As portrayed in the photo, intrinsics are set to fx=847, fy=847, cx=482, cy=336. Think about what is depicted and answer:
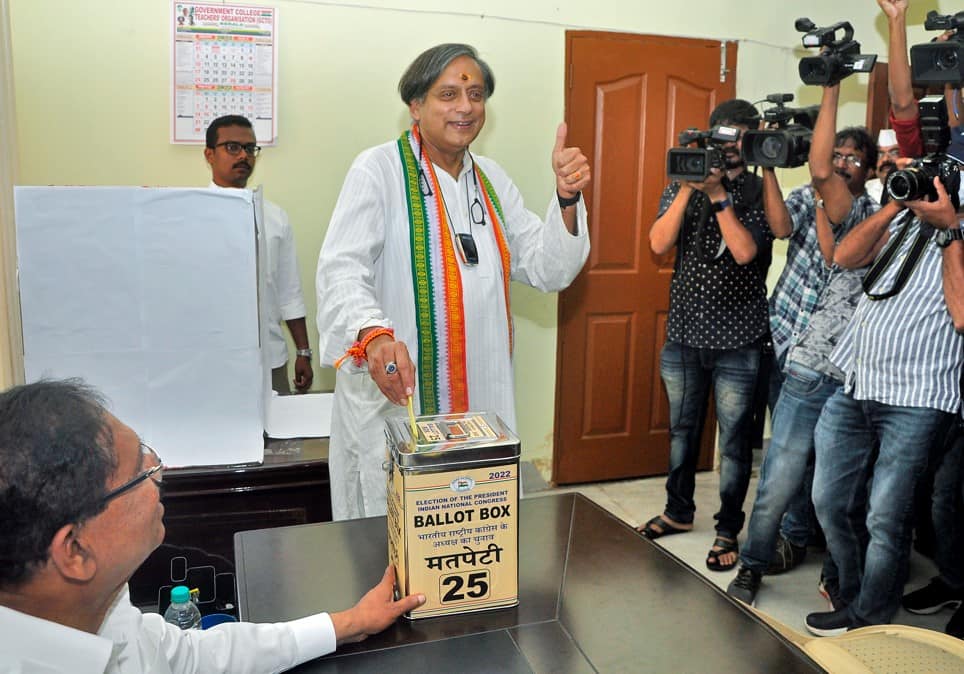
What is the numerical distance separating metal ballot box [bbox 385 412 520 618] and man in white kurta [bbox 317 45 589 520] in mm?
587

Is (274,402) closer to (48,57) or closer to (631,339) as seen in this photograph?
(48,57)

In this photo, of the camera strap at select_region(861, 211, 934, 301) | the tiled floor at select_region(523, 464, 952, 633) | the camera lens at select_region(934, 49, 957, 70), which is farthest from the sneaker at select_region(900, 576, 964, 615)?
the camera lens at select_region(934, 49, 957, 70)

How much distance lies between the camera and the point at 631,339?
378cm

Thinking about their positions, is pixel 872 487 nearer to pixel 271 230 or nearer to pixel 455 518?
pixel 455 518

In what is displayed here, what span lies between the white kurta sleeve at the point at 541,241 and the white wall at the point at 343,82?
1.50 m

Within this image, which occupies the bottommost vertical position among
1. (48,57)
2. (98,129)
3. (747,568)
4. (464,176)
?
(747,568)

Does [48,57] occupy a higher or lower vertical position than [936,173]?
higher

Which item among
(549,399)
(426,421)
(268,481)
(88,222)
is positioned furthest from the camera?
(549,399)

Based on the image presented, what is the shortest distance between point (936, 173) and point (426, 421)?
4.96ft

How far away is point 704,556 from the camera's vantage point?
3.02 metres

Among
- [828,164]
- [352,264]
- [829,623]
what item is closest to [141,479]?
[352,264]

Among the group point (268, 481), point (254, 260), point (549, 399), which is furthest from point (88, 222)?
point (549, 399)

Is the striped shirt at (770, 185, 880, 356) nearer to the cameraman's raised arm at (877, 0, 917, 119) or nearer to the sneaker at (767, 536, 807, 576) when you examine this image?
the cameraman's raised arm at (877, 0, 917, 119)

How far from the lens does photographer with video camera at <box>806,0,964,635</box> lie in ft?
6.67
